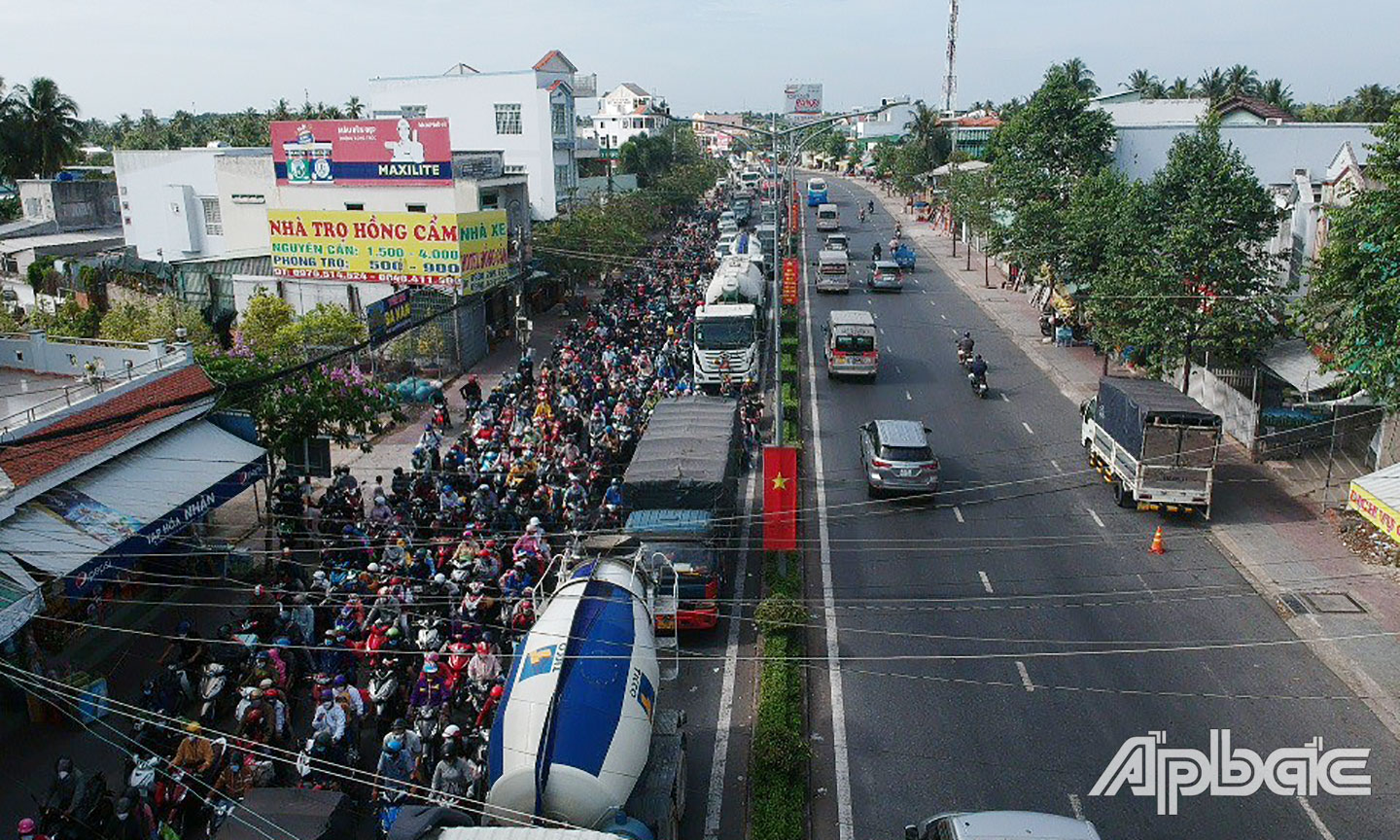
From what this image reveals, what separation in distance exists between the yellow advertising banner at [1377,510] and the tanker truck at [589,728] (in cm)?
1160

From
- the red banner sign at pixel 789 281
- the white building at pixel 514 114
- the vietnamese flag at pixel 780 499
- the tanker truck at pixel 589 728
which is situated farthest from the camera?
the white building at pixel 514 114

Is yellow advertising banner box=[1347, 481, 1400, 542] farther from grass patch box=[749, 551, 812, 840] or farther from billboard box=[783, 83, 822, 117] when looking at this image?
billboard box=[783, 83, 822, 117]

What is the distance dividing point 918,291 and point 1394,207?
34119 millimetres


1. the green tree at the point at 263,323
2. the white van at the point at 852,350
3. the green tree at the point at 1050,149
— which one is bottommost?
the white van at the point at 852,350

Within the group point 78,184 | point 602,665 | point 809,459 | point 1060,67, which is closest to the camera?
point 602,665

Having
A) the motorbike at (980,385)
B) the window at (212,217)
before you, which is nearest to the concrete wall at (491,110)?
the window at (212,217)

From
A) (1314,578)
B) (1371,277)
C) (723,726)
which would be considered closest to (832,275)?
(1371,277)

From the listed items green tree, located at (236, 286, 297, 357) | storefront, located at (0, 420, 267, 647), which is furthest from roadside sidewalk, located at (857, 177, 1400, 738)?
green tree, located at (236, 286, 297, 357)

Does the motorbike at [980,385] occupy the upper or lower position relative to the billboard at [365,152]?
lower

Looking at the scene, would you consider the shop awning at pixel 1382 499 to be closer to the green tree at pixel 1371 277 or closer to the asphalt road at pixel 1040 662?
the asphalt road at pixel 1040 662

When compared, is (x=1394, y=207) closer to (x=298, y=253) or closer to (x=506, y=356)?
(x=506, y=356)

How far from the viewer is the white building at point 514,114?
64.5 m

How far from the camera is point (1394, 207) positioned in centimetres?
2006

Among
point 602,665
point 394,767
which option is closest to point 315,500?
point 394,767
